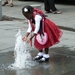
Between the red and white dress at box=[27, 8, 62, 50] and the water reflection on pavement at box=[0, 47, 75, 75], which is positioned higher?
the red and white dress at box=[27, 8, 62, 50]

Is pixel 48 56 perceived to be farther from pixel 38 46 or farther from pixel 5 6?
pixel 5 6

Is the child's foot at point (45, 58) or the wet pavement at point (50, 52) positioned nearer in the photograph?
the wet pavement at point (50, 52)

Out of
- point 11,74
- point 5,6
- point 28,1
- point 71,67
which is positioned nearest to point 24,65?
point 11,74

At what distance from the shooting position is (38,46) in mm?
6199

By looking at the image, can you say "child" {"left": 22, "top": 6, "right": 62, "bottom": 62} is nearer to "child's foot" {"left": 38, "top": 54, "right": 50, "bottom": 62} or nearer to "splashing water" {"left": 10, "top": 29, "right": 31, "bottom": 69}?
"child's foot" {"left": 38, "top": 54, "right": 50, "bottom": 62}

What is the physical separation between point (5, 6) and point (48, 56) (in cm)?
936

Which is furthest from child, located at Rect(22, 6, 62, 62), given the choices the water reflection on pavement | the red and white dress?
the water reflection on pavement

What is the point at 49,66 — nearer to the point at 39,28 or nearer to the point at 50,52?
the point at 39,28

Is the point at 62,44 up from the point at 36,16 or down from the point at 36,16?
down

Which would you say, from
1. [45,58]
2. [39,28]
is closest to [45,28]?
[39,28]

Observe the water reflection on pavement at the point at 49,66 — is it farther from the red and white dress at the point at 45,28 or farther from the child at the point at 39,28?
the red and white dress at the point at 45,28

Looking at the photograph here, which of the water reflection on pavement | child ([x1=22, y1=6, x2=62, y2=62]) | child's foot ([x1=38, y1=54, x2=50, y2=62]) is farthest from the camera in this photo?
child's foot ([x1=38, y1=54, x2=50, y2=62])

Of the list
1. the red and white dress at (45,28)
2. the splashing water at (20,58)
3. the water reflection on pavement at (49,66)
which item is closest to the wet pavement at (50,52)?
the water reflection on pavement at (49,66)

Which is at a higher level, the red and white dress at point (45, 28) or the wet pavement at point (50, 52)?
the red and white dress at point (45, 28)
